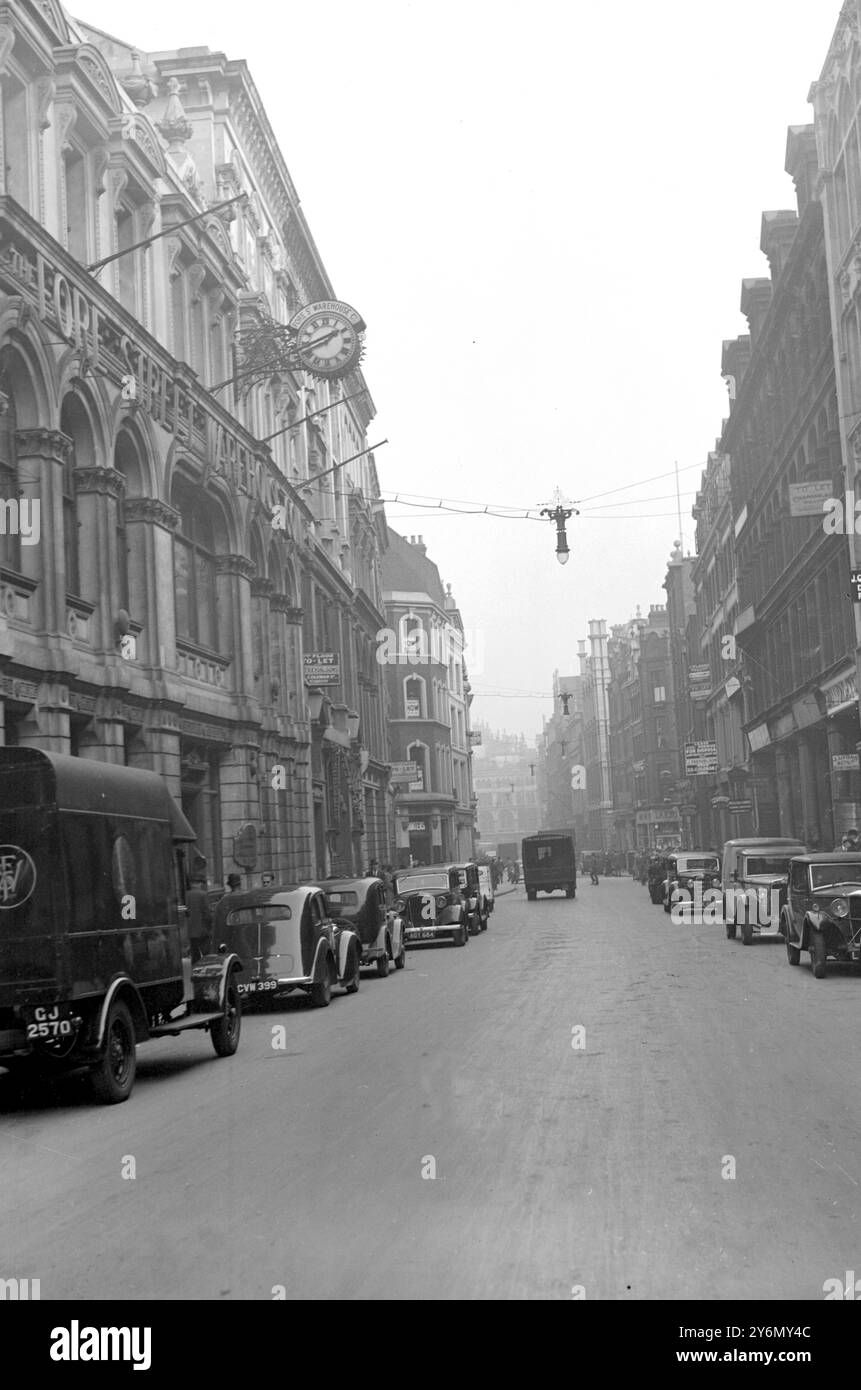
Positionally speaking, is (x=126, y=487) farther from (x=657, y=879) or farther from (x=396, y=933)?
(x=657, y=879)

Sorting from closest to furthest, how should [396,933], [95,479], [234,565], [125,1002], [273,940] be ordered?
[125,1002] < [273,940] < [95,479] < [396,933] < [234,565]

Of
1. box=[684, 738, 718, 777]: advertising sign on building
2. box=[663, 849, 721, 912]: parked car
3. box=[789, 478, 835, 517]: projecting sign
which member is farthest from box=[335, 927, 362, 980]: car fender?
box=[684, 738, 718, 777]: advertising sign on building

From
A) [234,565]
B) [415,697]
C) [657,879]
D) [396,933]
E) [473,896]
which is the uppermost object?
[415,697]

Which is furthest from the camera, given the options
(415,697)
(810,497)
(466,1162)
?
(415,697)

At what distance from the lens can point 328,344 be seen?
35.3 m

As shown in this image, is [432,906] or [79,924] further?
[432,906]

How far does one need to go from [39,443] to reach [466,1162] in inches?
627

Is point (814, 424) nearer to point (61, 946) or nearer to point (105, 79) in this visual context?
point (105, 79)

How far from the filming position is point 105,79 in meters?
25.7

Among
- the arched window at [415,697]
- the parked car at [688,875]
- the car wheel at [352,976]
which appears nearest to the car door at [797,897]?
the car wheel at [352,976]

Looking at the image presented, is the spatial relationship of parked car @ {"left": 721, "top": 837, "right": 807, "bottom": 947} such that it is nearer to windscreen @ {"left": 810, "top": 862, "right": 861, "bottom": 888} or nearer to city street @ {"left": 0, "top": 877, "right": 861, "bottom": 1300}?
windscreen @ {"left": 810, "top": 862, "right": 861, "bottom": 888}

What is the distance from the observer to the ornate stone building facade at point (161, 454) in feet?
70.1

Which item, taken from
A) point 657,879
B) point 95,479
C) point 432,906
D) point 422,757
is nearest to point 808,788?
point 657,879
